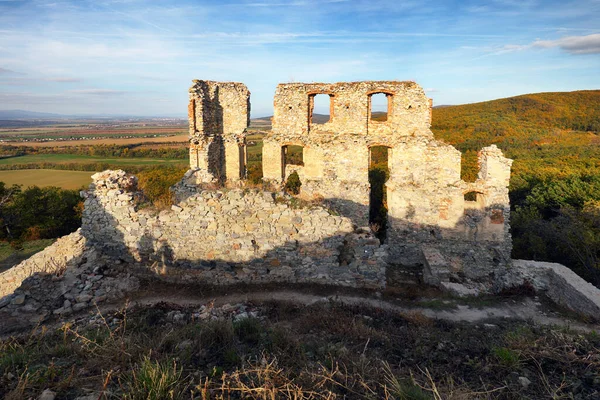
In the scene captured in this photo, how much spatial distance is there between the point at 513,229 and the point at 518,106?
43.6m

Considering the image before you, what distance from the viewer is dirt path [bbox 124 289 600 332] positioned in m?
7.69

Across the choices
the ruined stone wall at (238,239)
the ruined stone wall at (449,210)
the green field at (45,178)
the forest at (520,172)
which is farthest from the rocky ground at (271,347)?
the green field at (45,178)

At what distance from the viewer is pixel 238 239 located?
8445 mm

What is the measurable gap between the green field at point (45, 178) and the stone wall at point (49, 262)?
2568cm

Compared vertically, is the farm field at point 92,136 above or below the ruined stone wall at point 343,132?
above

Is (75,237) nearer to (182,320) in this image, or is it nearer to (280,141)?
(182,320)

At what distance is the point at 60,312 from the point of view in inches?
279

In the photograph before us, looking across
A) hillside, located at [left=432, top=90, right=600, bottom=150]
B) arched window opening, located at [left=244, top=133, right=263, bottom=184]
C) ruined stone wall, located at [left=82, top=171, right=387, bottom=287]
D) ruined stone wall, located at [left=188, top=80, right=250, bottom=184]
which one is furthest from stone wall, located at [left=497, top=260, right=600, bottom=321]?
hillside, located at [left=432, top=90, right=600, bottom=150]

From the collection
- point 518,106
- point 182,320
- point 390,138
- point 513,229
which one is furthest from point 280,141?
point 518,106

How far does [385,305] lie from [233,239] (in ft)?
12.9

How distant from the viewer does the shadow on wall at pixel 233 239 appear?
8.35 m

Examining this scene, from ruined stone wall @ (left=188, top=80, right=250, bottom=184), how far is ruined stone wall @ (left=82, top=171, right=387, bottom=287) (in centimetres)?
465

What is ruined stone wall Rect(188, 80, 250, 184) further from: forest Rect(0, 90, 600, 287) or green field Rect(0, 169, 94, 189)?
green field Rect(0, 169, 94, 189)

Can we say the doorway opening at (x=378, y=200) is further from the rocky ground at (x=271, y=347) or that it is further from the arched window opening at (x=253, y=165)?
the rocky ground at (x=271, y=347)
